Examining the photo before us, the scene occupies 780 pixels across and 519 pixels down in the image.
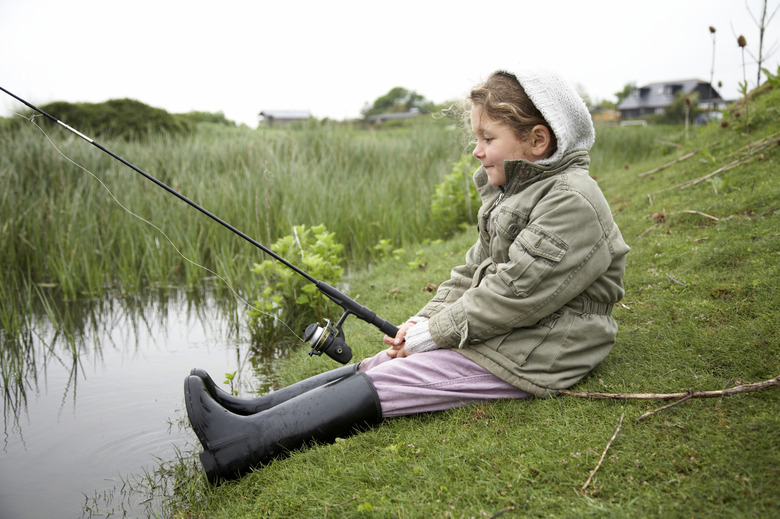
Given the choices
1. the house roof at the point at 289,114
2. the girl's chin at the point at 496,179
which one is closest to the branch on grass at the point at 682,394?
the girl's chin at the point at 496,179

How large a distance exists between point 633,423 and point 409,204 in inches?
219

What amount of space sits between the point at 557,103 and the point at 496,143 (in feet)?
0.93

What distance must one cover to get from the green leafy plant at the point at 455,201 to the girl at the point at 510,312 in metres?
4.44

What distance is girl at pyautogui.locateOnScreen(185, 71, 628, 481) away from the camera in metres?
2.27

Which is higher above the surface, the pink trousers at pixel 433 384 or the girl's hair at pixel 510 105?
the girl's hair at pixel 510 105

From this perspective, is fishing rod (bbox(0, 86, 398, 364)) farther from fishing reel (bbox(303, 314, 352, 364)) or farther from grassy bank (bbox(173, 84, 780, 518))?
grassy bank (bbox(173, 84, 780, 518))

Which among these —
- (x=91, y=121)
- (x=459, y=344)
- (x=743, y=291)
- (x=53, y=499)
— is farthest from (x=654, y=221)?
(x=91, y=121)

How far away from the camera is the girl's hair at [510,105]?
235cm

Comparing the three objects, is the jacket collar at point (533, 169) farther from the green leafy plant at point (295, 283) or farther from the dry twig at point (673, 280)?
the green leafy plant at point (295, 283)

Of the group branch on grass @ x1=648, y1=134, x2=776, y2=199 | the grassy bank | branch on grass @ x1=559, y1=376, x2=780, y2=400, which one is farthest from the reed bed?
branch on grass @ x1=559, y1=376, x2=780, y2=400

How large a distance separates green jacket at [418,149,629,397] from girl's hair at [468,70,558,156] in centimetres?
15

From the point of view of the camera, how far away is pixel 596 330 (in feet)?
7.88

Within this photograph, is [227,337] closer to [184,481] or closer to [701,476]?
[184,481]

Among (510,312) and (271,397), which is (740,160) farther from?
(271,397)
